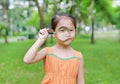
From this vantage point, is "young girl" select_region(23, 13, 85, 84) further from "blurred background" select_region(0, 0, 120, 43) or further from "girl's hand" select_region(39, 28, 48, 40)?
"blurred background" select_region(0, 0, 120, 43)

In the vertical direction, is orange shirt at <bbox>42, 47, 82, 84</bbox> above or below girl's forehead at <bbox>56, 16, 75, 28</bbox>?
below

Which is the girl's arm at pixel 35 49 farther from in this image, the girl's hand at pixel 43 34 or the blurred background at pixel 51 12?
the blurred background at pixel 51 12

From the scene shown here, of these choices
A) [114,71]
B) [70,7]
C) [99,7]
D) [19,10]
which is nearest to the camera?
[114,71]

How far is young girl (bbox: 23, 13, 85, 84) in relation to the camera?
9.57ft

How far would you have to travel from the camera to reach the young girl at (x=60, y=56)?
115 inches

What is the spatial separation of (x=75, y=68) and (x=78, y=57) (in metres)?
0.11

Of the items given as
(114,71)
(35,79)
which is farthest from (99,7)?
(35,79)

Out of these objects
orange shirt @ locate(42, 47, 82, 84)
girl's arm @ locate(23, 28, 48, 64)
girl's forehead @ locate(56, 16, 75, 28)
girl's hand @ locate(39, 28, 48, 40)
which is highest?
girl's forehead @ locate(56, 16, 75, 28)

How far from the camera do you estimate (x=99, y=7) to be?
3553 centimetres

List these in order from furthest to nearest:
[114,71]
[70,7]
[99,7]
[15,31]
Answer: [15,31] < [99,7] < [70,7] < [114,71]

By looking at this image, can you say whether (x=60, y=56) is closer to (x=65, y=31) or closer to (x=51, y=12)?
(x=65, y=31)

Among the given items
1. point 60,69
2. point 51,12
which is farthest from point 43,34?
point 51,12

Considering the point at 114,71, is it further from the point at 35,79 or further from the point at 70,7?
the point at 70,7

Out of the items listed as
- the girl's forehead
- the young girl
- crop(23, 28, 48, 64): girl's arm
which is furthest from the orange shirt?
the girl's forehead
